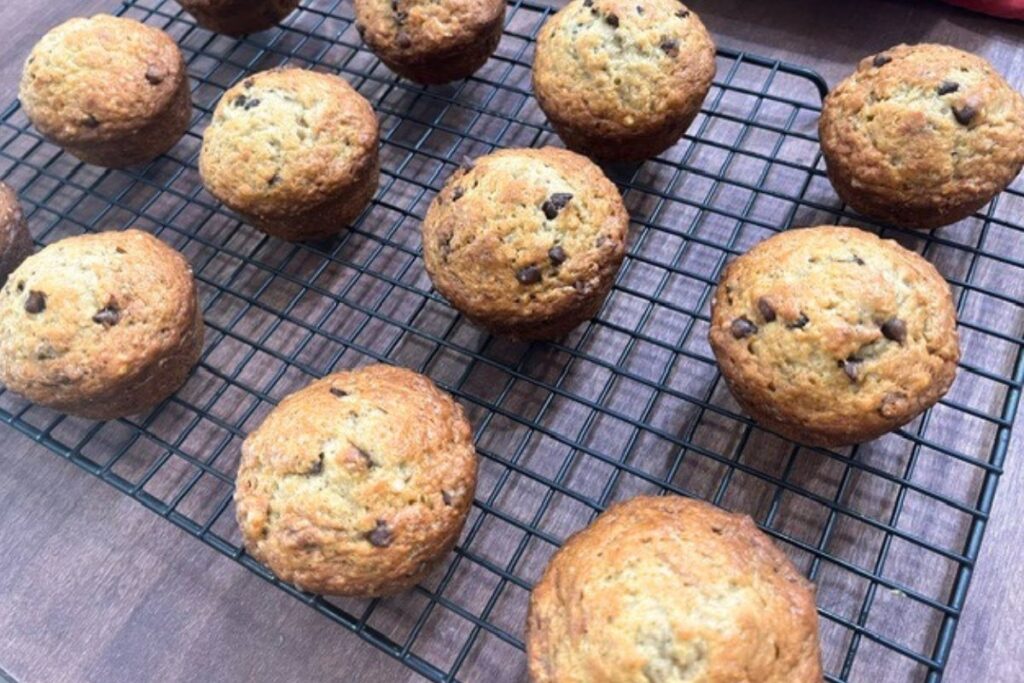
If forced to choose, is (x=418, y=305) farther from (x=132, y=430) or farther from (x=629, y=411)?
(x=132, y=430)

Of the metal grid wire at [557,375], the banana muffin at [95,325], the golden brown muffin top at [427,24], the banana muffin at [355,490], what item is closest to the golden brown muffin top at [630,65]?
the metal grid wire at [557,375]

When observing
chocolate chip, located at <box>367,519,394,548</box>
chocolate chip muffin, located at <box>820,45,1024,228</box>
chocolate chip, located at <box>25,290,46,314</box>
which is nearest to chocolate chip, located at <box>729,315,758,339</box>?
chocolate chip muffin, located at <box>820,45,1024,228</box>

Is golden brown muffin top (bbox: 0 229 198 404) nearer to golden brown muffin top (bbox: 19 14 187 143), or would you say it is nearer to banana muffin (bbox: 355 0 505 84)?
golden brown muffin top (bbox: 19 14 187 143)

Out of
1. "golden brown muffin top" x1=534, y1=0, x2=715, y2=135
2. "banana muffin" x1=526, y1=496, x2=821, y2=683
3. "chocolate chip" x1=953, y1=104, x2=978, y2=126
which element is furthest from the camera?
"golden brown muffin top" x1=534, y1=0, x2=715, y2=135

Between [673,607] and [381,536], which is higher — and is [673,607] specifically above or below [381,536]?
above

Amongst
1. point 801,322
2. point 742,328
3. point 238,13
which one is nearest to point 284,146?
point 238,13

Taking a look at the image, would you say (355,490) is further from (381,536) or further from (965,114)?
(965,114)

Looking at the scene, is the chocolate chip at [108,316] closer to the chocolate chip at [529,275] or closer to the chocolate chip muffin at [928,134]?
the chocolate chip at [529,275]
